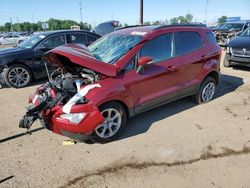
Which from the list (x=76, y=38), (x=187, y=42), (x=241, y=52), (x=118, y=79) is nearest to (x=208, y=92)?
(x=187, y=42)

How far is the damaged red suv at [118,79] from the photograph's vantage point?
3.65m

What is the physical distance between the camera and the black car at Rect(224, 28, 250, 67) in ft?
A: 28.3

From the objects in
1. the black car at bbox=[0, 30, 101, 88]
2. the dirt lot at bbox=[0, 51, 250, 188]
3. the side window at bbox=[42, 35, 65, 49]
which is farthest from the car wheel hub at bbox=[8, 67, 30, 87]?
the dirt lot at bbox=[0, 51, 250, 188]

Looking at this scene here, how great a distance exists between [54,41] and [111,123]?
4.93 meters

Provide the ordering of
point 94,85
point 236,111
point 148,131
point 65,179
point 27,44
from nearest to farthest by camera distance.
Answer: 1. point 65,179
2. point 94,85
3. point 148,131
4. point 236,111
5. point 27,44

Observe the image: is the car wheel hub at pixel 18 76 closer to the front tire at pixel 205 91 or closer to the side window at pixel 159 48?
the side window at pixel 159 48

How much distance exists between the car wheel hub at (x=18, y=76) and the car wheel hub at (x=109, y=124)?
4.53m

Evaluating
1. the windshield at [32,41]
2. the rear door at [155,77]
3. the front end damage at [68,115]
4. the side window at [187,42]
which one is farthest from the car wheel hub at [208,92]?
the windshield at [32,41]

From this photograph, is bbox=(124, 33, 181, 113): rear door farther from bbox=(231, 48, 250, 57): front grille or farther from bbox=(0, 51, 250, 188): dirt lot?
bbox=(231, 48, 250, 57): front grille

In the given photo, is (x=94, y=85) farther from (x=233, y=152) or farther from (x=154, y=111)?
(x=233, y=152)

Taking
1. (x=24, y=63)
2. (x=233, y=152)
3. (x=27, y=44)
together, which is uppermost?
(x=27, y=44)

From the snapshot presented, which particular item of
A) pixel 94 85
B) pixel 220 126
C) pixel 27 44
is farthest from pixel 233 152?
pixel 27 44

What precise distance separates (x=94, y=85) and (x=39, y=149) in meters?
1.36

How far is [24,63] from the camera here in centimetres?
740
